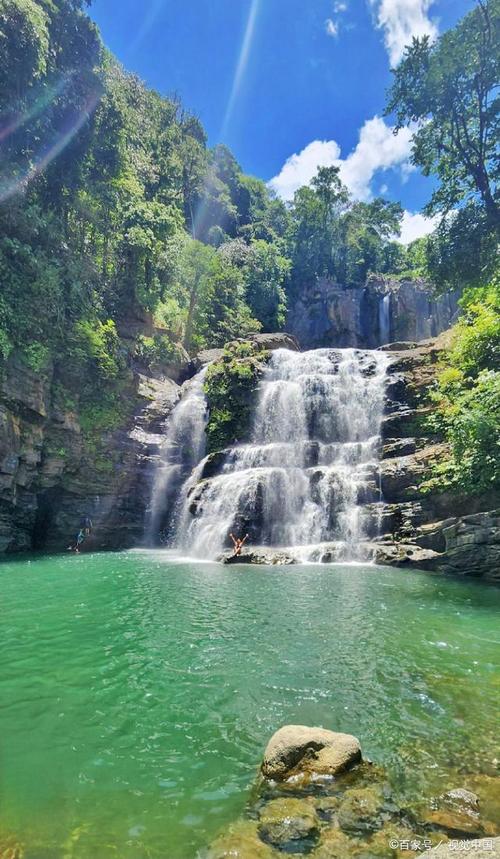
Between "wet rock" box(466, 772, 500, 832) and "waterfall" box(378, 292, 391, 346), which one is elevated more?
"waterfall" box(378, 292, 391, 346)

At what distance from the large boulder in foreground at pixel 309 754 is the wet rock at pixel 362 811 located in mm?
266

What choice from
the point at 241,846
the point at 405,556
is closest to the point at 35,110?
the point at 405,556

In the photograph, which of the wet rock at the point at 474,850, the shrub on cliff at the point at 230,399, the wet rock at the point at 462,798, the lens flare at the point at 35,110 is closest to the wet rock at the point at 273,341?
the shrub on cliff at the point at 230,399

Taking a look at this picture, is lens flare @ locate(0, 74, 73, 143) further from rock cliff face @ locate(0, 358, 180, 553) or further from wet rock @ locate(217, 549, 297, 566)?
wet rock @ locate(217, 549, 297, 566)

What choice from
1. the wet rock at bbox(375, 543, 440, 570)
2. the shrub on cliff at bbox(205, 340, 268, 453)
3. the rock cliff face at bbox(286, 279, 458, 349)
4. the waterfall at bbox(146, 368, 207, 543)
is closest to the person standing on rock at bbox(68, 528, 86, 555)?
the waterfall at bbox(146, 368, 207, 543)

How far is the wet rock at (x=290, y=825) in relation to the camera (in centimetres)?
326

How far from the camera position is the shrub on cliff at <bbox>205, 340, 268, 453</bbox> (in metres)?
26.7

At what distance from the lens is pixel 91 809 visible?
3.68 metres

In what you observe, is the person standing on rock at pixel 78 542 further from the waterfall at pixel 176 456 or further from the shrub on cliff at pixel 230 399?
the shrub on cliff at pixel 230 399

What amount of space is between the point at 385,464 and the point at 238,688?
1616cm

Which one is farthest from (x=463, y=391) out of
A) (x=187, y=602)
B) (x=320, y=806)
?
(x=320, y=806)

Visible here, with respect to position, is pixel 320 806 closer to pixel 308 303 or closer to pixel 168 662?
pixel 168 662

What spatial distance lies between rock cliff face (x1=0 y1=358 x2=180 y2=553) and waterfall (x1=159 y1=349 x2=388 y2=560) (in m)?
2.06

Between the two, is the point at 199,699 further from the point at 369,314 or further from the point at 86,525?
the point at 369,314
